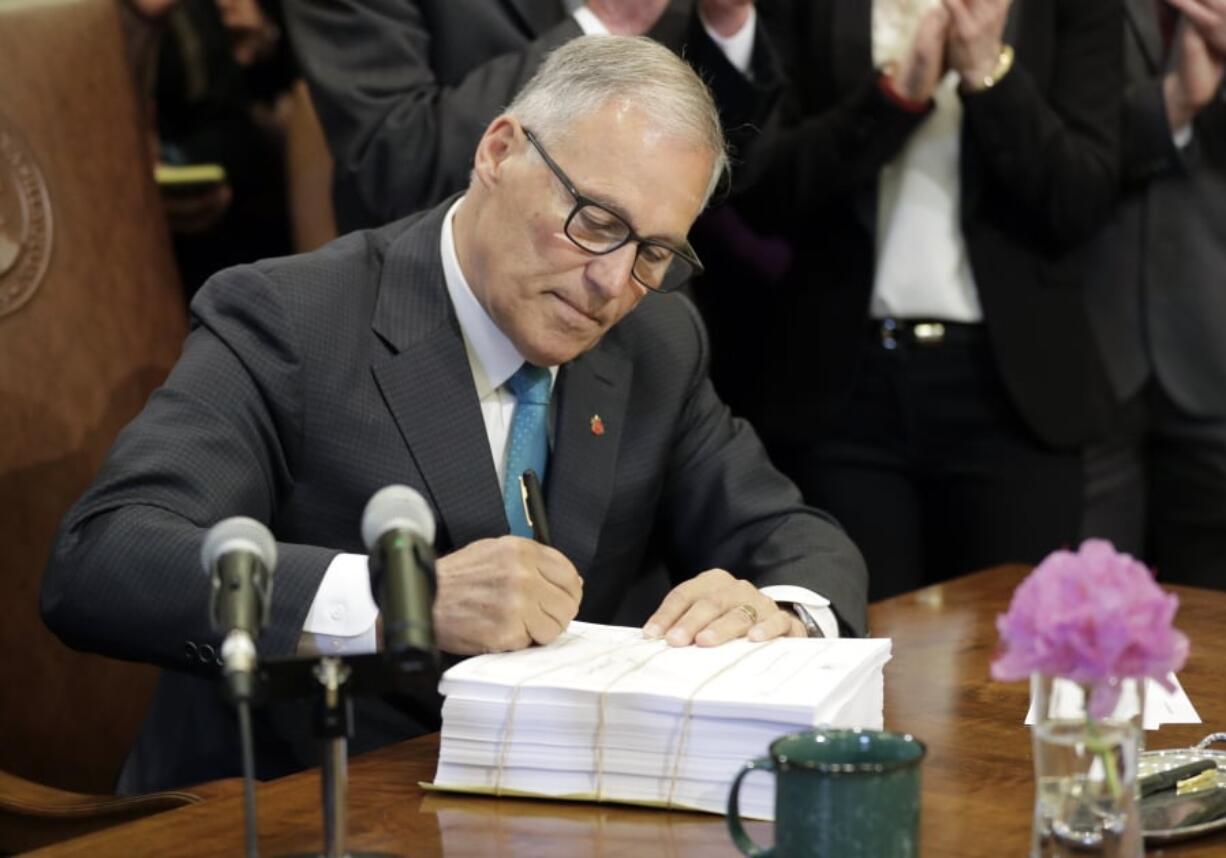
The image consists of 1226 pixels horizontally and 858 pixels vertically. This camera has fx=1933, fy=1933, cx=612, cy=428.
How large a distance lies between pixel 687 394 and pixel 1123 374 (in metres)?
1.38

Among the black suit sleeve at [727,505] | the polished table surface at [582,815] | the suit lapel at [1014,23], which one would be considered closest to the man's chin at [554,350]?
the black suit sleeve at [727,505]

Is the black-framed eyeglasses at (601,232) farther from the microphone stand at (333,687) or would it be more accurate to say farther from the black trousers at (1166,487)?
the black trousers at (1166,487)

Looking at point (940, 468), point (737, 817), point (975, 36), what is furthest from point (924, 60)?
point (737, 817)

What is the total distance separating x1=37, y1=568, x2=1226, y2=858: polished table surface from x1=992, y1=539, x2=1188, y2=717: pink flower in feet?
1.13

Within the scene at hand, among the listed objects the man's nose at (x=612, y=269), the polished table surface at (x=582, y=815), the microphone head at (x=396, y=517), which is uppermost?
the microphone head at (x=396, y=517)

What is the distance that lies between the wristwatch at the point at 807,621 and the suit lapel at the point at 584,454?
0.29m

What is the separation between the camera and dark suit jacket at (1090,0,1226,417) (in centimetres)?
371

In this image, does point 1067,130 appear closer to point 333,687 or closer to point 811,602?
point 811,602

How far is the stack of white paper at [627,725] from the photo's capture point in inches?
68.8

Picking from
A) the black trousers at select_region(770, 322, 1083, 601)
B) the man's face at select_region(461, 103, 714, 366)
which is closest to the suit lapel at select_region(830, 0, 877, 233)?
the black trousers at select_region(770, 322, 1083, 601)

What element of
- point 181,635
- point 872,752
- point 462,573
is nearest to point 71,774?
point 181,635

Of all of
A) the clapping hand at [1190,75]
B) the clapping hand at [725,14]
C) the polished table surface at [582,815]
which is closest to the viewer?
the polished table surface at [582,815]

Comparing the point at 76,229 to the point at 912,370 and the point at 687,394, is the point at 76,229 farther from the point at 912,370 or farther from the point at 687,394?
the point at 912,370

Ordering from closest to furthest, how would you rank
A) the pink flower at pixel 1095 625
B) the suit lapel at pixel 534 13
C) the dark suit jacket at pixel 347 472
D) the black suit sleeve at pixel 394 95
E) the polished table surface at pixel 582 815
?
the pink flower at pixel 1095 625, the polished table surface at pixel 582 815, the dark suit jacket at pixel 347 472, the black suit sleeve at pixel 394 95, the suit lapel at pixel 534 13
